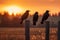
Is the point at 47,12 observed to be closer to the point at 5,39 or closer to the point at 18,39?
the point at 5,39

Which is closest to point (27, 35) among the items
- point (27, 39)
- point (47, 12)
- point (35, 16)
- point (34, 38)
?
point (27, 39)

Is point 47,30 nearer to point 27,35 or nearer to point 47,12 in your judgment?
point 27,35

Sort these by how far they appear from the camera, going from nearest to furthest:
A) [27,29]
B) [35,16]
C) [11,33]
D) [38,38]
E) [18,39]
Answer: [27,29]
[35,16]
[11,33]
[38,38]
[18,39]

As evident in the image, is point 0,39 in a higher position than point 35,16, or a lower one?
lower

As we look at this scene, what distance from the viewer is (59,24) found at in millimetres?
15203

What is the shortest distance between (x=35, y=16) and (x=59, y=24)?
2.50 m

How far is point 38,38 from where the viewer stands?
25.0m

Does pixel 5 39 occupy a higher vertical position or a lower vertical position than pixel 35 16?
lower

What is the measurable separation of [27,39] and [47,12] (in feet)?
13.3

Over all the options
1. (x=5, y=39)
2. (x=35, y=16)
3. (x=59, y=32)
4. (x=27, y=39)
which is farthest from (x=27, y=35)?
(x=5, y=39)

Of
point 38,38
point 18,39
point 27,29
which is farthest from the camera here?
point 18,39

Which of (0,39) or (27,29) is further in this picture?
(0,39)

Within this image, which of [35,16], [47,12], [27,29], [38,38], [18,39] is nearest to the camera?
[27,29]

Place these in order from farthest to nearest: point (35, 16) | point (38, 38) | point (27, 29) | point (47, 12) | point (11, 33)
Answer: point (38, 38), point (11, 33), point (47, 12), point (35, 16), point (27, 29)
